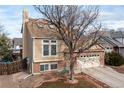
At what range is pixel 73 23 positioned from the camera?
782 inches

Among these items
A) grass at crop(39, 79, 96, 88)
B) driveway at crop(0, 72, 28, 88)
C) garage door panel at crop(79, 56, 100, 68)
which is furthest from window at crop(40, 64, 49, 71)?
garage door panel at crop(79, 56, 100, 68)

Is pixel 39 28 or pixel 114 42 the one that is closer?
pixel 39 28

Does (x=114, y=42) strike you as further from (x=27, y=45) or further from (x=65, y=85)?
(x=65, y=85)

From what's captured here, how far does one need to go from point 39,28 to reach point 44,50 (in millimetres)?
2801

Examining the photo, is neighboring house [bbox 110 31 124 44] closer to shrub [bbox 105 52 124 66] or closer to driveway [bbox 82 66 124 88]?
shrub [bbox 105 52 124 66]

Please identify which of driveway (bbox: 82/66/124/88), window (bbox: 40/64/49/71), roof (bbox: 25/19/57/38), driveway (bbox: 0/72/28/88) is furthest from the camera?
roof (bbox: 25/19/57/38)

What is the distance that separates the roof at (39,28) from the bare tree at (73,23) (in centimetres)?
287

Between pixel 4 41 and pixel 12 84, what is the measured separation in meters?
16.7

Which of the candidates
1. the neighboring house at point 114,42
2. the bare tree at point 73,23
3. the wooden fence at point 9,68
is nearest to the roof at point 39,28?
the bare tree at point 73,23

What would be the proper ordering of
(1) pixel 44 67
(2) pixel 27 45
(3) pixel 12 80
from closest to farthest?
(3) pixel 12 80, (1) pixel 44 67, (2) pixel 27 45

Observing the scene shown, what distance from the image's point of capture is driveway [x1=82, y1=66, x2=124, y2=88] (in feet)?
63.4

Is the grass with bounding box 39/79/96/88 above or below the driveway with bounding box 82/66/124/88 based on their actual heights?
below

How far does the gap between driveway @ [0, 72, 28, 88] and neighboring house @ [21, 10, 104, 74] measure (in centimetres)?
127

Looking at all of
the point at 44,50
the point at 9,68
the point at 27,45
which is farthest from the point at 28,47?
the point at 9,68
